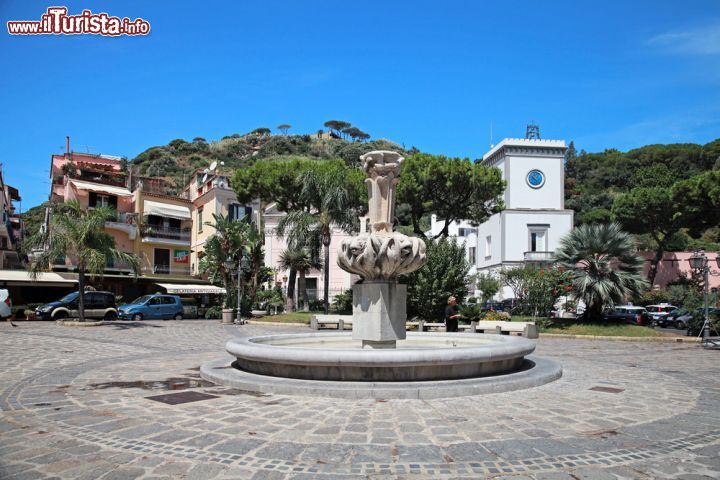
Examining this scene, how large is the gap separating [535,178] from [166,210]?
111 ft

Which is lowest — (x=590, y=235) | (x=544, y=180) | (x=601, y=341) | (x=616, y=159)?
(x=601, y=341)

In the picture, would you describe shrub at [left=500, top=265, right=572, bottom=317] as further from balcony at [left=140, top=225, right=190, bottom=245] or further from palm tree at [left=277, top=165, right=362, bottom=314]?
balcony at [left=140, top=225, right=190, bottom=245]

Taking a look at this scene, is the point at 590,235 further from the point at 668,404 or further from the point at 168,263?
the point at 168,263

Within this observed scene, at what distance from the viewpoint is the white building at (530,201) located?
158 feet

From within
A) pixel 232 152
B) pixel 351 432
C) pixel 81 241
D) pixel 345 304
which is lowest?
pixel 345 304

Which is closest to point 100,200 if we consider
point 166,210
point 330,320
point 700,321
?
point 166,210

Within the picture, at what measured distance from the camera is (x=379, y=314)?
9695 mm

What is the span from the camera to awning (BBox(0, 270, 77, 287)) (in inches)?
1220

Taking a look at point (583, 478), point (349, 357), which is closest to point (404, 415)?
point (349, 357)

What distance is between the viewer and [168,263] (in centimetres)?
4178

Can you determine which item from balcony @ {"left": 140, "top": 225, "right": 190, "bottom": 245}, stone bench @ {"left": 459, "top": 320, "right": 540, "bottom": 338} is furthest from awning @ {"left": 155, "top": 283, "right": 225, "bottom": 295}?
stone bench @ {"left": 459, "top": 320, "right": 540, "bottom": 338}

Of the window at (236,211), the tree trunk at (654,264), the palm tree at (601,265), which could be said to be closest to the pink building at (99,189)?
the window at (236,211)

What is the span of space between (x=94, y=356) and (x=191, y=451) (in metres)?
9.31

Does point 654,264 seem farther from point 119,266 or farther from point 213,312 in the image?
Answer: point 119,266
